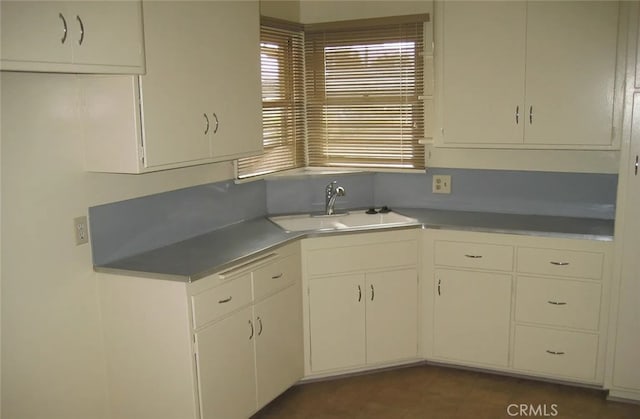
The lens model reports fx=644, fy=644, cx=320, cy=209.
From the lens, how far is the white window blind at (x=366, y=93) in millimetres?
3908

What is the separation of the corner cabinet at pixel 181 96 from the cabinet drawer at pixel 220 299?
0.58m

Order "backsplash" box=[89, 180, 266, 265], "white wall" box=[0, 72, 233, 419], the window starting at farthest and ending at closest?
the window, "backsplash" box=[89, 180, 266, 265], "white wall" box=[0, 72, 233, 419]

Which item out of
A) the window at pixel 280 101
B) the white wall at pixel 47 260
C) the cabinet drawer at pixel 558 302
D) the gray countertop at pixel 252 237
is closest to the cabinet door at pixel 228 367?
the gray countertop at pixel 252 237

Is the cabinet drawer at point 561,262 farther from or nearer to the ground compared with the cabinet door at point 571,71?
nearer to the ground

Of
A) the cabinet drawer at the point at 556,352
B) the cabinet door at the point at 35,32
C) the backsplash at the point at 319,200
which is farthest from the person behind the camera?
the cabinet drawer at the point at 556,352

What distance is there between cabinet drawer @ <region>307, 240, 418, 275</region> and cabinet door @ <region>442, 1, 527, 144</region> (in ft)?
2.28

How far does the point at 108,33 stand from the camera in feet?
7.89

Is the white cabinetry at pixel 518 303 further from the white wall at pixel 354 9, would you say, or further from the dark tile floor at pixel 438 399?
the white wall at pixel 354 9

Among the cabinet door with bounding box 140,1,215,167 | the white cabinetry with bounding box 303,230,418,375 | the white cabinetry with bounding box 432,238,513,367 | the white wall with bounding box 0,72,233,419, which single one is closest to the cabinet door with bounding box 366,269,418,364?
the white cabinetry with bounding box 303,230,418,375

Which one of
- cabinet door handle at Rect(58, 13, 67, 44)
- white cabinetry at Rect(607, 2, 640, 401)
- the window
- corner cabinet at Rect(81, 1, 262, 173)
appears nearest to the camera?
cabinet door handle at Rect(58, 13, 67, 44)

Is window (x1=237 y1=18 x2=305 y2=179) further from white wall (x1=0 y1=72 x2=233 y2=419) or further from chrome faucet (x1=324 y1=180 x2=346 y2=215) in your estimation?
white wall (x1=0 y1=72 x2=233 y2=419)

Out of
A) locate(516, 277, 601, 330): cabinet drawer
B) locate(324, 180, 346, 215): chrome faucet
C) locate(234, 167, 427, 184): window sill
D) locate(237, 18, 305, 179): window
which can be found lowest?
locate(516, 277, 601, 330): cabinet drawer

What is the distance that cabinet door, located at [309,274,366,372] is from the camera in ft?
11.7

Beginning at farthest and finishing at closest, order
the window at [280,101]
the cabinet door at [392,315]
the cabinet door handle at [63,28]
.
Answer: the window at [280,101]
the cabinet door at [392,315]
the cabinet door handle at [63,28]
